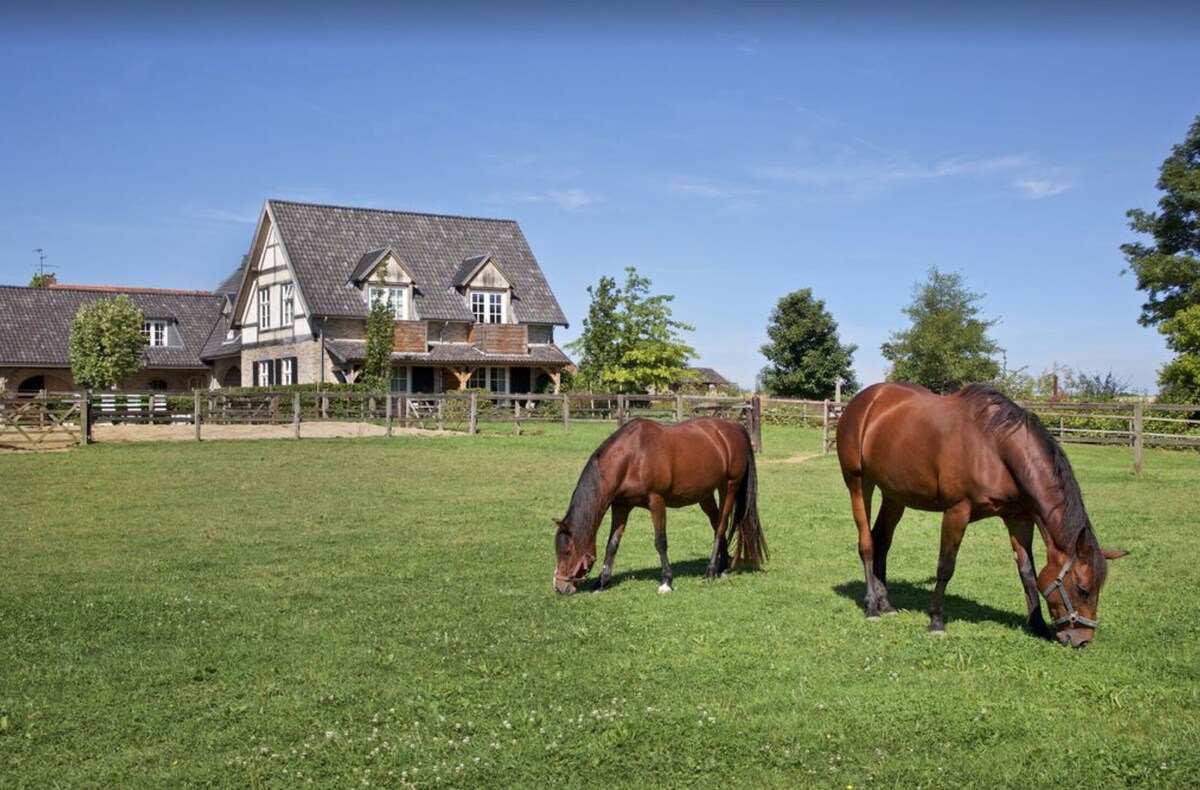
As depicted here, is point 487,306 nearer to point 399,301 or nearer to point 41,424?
point 399,301

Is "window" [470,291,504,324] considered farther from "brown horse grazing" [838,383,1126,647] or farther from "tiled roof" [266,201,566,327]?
"brown horse grazing" [838,383,1126,647]

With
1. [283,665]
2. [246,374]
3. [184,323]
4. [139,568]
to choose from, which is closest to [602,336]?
[246,374]

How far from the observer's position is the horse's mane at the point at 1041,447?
7527 millimetres

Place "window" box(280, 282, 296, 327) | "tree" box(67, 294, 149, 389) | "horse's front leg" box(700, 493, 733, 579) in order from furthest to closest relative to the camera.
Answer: "tree" box(67, 294, 149, 389) < "window" box(280, 282, 296, 327) < "horse's front leg" box(700, 493, 733, 579)

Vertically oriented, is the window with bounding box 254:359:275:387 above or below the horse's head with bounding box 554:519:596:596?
above

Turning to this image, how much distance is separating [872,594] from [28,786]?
6.40 metres

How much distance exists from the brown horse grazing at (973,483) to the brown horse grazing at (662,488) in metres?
1.59

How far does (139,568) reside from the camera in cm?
1132

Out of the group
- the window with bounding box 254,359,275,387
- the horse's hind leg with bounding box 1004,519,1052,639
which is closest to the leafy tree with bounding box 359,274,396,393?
the window with bounding box 254,359,275,387

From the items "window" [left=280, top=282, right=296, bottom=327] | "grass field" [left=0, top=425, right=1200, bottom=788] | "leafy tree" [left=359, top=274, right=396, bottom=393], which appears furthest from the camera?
"window" [left=280, top=282, right=296, bottom=327]

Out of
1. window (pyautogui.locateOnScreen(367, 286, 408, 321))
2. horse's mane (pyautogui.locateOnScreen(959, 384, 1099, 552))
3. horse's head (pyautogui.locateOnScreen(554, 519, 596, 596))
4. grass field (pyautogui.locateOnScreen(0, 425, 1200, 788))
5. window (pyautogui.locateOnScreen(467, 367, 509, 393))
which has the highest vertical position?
window (pyautogui.locateOnScreen(367, 286, 408, 321))

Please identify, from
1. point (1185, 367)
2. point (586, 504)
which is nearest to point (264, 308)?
point (1185, 367)

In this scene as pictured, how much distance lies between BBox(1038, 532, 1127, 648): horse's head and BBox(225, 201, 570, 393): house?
1520 inches

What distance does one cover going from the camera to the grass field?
5613 mm
